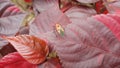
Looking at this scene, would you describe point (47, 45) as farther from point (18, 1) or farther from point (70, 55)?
point (18, 1)

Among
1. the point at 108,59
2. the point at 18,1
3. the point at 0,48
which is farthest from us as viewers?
the point at 18,1

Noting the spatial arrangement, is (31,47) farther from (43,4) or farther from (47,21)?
(43,4)

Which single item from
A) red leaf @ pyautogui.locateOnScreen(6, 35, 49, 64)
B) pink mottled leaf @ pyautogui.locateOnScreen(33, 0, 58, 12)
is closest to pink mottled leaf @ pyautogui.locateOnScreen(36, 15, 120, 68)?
red leaf @ pyautogui.locateOnScreen(6, 35, 49, 64)

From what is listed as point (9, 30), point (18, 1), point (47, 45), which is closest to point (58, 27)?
point (47, 45)

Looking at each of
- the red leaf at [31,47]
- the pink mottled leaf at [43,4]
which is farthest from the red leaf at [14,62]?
the pink mottled leaf at [43,4]

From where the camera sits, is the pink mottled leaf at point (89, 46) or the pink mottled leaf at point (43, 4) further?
the pink mottled leaf at point (43, 4)

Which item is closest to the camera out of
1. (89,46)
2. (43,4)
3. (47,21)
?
(89,46)

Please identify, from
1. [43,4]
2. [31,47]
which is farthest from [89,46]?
[43,4]

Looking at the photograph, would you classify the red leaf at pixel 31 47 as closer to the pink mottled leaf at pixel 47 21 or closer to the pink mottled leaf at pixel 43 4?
the pink mottled leaf at pixel 47 21

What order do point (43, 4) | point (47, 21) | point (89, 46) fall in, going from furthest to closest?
point (43, 4) → point (47, 21) → point (89, 46)

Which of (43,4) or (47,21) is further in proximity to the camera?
(43,4)

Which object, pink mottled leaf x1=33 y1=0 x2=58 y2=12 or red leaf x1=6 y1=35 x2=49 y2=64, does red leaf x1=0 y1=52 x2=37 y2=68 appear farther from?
pink mottled leaf x1=33 y1=0 x2=58 y2=12
